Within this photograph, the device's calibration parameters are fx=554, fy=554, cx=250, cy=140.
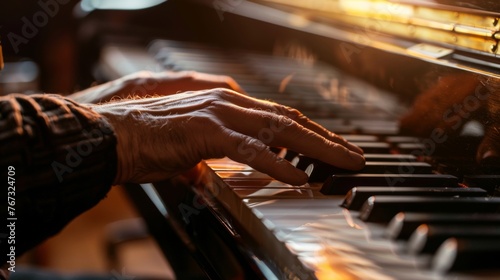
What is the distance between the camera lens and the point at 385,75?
1.41 meters

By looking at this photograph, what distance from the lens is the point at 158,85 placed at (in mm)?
1456

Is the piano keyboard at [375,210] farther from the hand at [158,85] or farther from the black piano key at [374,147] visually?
the hand at [158,85]

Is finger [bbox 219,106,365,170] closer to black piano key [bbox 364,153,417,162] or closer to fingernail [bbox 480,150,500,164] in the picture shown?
black piano key [bbox 364,153,417,162]

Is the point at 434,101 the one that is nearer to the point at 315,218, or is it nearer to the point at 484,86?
the point at 484,86

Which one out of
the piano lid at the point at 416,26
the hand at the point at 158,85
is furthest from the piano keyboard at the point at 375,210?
the hand at the point at 158,85

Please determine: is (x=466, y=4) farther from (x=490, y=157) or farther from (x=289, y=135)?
(x=289, y=135)

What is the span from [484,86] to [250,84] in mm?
796

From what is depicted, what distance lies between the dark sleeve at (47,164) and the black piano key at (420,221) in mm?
487

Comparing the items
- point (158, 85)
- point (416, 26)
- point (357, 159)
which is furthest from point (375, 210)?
point (158, 85)

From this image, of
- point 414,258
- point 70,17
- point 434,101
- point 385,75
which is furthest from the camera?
point 70,17

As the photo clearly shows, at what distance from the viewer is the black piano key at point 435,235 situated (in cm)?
69

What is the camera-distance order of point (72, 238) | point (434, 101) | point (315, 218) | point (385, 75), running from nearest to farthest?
point (315, 218) → point (434, 101) → point (385, 75) → point (72, 238)

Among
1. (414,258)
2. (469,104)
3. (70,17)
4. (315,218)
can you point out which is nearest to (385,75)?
(469,104)

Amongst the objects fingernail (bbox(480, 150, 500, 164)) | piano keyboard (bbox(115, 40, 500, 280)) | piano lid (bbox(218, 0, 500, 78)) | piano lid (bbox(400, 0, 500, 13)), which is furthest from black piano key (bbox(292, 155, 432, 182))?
piano lid (bbox(400, 0, 500, 13))
